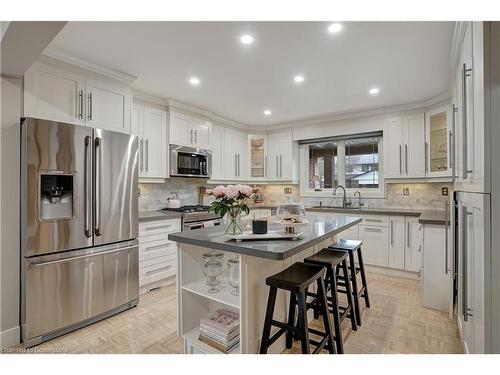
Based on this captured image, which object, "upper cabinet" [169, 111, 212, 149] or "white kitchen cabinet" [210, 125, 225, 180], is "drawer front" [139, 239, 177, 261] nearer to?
"upper cabinet" [169, 111, 212, 149]

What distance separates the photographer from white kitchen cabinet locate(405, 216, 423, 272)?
3654mm

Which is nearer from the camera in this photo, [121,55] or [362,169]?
[121,55]

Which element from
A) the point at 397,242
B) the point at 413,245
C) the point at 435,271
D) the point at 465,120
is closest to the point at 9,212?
the point at 465,120

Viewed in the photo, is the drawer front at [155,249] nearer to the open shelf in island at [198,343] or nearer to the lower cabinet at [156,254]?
the lower cabinet at [156,254]

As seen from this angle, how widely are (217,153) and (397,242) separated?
3092mm

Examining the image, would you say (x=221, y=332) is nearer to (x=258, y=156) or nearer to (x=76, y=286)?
(x=76, y=286)

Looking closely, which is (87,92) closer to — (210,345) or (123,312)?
(123,312)

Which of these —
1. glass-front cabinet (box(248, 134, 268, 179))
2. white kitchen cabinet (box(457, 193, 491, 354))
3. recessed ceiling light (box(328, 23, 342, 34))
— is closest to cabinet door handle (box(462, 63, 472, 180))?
white kitchen cabinet (box(457, 193, 491, 354))

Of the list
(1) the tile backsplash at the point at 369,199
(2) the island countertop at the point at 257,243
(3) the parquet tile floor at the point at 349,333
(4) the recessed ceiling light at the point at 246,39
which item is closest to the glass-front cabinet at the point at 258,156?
(1) the tile backsplash at the point at 369,199

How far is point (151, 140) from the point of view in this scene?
361cm

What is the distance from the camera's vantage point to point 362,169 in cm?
Answer: 470

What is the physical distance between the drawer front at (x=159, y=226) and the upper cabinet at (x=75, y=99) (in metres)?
1.08
